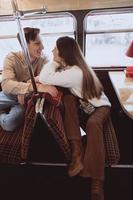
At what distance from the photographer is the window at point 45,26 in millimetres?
2877

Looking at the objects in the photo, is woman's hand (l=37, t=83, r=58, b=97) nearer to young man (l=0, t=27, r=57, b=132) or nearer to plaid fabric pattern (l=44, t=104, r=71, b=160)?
young man (l=0, t=27, r=57, b=132)

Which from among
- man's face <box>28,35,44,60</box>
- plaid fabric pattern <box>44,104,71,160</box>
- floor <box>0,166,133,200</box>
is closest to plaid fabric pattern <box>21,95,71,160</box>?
plaid fabric pattern <box>44,104,71,160</box>

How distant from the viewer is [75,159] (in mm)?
1673

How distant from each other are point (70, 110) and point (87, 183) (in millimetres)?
612

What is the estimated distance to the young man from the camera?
1898 mm

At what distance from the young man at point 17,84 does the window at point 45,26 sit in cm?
61

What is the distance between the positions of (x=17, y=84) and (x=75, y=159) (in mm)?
836

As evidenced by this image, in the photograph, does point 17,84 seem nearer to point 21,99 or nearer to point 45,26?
point 21,99

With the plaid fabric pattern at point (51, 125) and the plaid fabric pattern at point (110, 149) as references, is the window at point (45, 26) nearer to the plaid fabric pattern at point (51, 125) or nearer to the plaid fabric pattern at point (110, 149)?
the plaid fabric pattern at point (51, 125)

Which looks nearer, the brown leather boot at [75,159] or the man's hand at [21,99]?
the brown leather boot at [75,159]

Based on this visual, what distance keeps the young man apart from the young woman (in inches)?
5.6

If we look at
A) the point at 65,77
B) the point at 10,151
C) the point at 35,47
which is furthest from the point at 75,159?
the point at 35,47

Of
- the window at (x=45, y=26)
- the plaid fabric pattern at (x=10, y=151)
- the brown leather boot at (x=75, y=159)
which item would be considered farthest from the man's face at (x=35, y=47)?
the brown leather boot at (x=75, y=159)

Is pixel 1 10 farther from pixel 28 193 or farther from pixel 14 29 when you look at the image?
pixel 28 193
